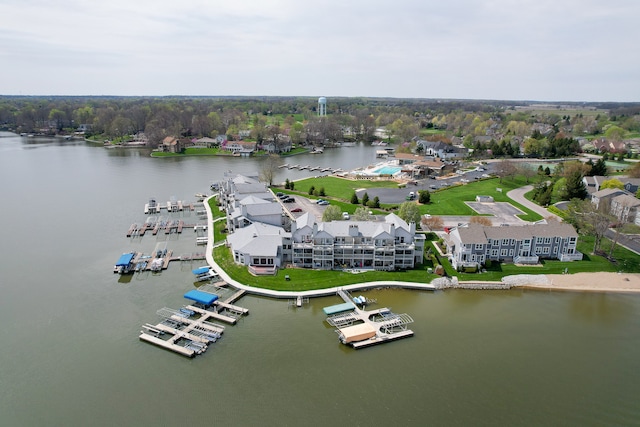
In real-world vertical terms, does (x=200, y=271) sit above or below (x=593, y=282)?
above

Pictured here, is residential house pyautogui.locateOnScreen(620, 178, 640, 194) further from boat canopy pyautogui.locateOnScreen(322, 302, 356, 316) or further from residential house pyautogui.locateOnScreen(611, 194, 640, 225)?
boat canopy pyautogui.locateOnScreen(322, 302, 356, 316)

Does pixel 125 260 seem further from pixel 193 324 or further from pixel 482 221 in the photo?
pixel 482 221

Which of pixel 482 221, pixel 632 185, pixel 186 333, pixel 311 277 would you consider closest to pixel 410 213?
pixel 482 221

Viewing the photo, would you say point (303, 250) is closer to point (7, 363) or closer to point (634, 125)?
point (7, 363)


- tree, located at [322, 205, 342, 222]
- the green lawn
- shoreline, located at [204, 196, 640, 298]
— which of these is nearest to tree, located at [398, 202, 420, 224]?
tree, located at [322, 205, 342, 222]

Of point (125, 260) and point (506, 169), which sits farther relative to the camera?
point (506, 169)

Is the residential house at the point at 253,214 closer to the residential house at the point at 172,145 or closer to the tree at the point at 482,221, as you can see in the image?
the tree at the point at 482,221
